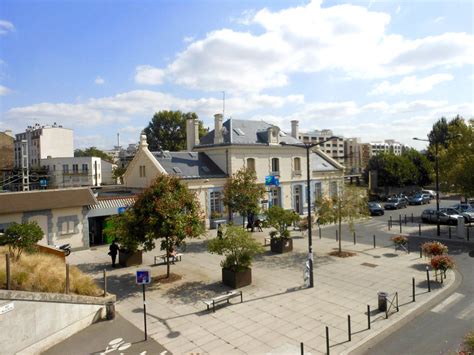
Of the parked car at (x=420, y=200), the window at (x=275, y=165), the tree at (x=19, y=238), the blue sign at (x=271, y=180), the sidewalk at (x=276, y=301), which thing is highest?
the window at (x=275, y=165)

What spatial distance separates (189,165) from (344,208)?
49.5 ft

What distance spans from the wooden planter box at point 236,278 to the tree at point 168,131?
4340 centimetres

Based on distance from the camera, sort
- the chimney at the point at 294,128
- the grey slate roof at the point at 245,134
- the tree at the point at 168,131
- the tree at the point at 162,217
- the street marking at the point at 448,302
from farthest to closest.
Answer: the tree at the point at 168,131
the chimney at the point at 294,128
the grey slate roof at the point at 245,134
the tree at the point at 162,217
the street marking at the point at 448,302

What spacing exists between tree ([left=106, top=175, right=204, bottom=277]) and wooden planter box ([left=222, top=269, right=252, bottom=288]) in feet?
7.67

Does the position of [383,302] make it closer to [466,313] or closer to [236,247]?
[466,313]

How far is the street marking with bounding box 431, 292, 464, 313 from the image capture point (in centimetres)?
1325

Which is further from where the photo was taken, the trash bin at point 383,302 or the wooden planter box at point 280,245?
the wooden planter box at point 280,245

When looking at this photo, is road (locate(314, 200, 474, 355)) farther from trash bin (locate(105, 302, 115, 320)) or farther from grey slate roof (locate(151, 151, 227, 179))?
grey slate roof (locate(151, 151, 227, 179))

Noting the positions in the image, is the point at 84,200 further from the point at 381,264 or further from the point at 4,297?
the point at 381,264

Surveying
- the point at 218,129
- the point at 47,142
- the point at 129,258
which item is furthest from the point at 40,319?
the point at 47,142

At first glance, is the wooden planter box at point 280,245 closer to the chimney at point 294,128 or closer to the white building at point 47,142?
the chimney at point 294,128

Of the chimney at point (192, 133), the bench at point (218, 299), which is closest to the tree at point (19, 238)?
the bench at point (218, 299)

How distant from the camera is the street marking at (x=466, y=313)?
12.5m

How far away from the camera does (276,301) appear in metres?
14.2
